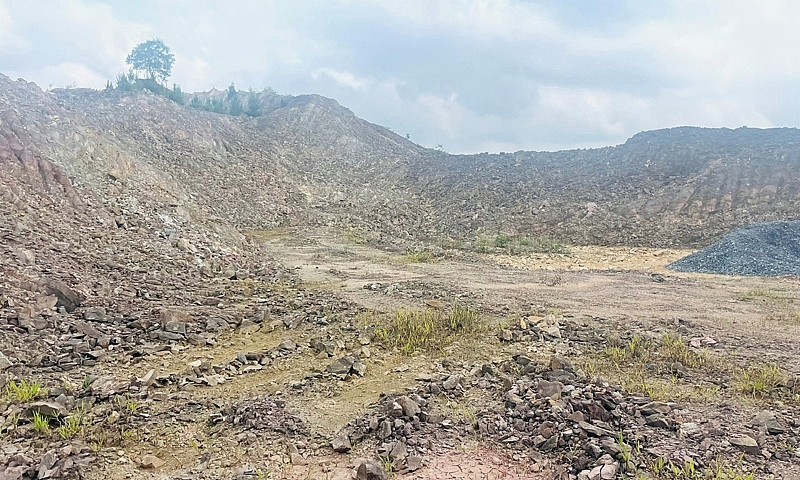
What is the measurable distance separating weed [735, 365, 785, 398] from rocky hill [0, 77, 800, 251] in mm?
11706

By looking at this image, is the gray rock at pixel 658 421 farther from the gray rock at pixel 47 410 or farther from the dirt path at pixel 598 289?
the gray rock at pixel 47 410

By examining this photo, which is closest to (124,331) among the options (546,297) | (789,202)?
(546,297)

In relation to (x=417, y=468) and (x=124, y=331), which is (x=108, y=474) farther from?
(x=124, y=331)

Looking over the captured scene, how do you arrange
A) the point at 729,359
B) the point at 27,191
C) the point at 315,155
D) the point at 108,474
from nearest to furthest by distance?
1. the point at 108,474
2. the point at 729,359
3. the point at 27,191
4. the point at 315,155

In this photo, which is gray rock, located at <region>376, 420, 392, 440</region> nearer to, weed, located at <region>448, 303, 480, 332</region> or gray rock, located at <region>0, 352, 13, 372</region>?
weed, located at <region>448, 303, 480, 332</region>

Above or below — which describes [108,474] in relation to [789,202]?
below

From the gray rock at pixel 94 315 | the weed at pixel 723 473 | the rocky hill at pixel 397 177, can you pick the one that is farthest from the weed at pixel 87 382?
the rocky hill at pixel 397 177

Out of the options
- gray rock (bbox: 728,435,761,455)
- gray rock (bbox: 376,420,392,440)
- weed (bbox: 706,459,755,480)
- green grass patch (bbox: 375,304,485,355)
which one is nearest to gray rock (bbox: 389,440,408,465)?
gray rock (bbox: 376,420,392,440)

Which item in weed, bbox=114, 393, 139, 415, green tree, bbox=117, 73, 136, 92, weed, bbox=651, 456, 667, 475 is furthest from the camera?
green tree, bbox=117, 73, 136, 92

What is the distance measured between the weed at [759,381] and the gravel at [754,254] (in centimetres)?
777

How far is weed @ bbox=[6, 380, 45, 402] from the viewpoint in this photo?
15.5ft

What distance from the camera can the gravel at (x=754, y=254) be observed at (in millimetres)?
12227

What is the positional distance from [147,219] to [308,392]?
339 inches

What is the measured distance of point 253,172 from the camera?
2466 cm
